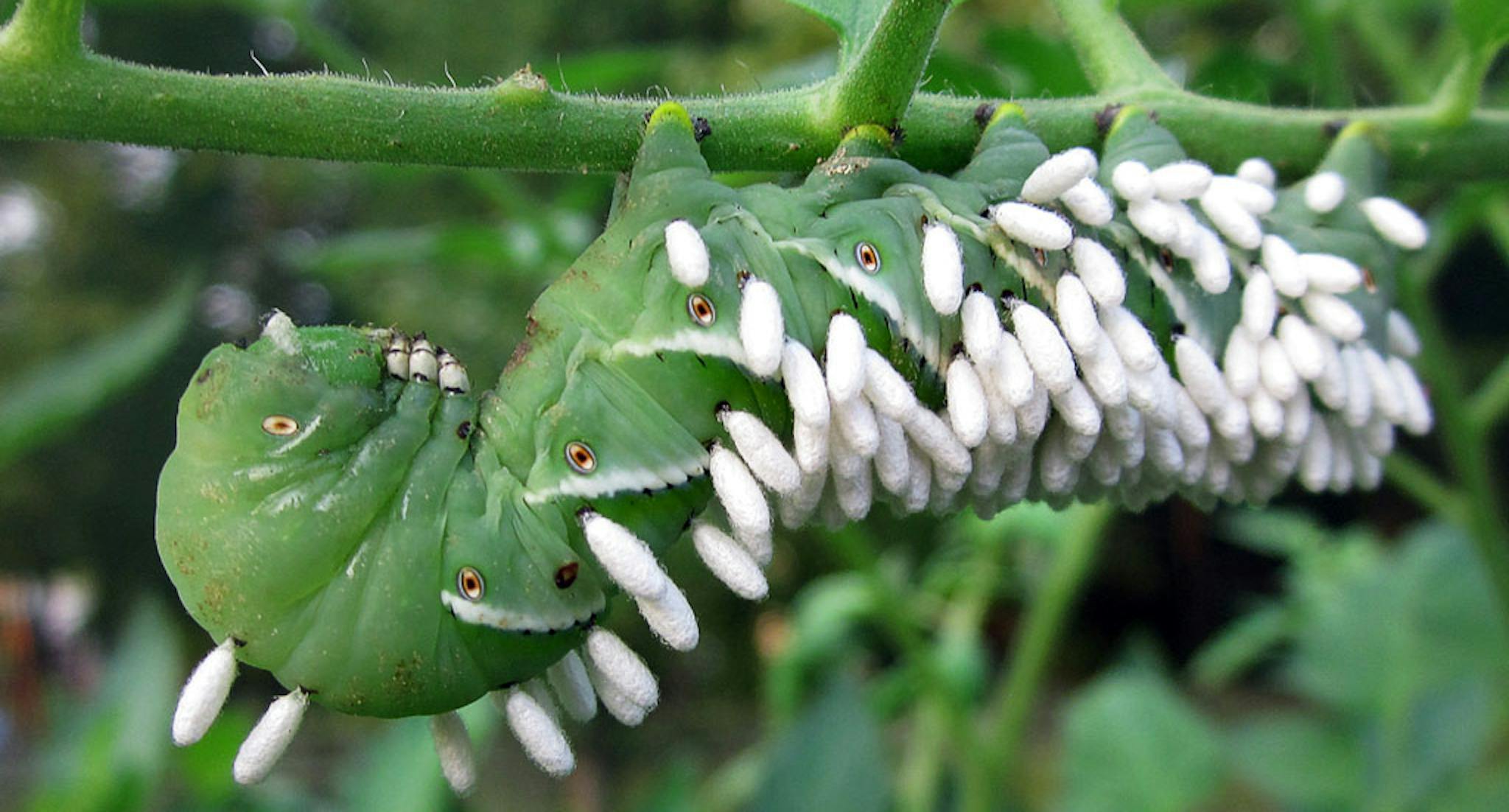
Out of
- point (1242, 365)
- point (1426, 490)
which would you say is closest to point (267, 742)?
point (1242, 365)

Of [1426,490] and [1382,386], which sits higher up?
[1382,386]

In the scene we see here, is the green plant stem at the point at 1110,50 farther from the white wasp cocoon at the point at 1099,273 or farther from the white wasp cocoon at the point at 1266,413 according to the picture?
the white wasp cocoon at the point at 1266,413

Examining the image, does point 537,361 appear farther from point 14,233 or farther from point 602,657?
point 14,233

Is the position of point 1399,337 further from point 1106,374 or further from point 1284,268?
point 1106,374

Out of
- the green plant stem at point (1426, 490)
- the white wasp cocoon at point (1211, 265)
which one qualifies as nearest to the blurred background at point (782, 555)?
the green plant stem at point (1426, 490)

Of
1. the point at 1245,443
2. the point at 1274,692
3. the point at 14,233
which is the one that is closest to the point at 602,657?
the point at 1245,443
